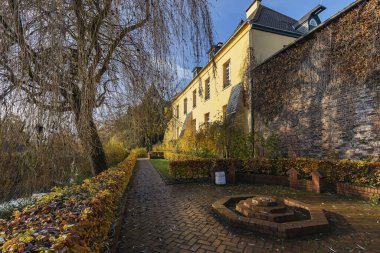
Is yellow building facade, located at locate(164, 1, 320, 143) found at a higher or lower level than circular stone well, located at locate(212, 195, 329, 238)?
higher

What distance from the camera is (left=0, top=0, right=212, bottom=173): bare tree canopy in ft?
6.42

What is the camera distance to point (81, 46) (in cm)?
229

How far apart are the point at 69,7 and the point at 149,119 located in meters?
1.90

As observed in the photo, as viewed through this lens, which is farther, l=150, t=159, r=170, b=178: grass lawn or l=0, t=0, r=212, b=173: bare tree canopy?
l=150, t=159, r=170, b=178: grass lawn

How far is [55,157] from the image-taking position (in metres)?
2.44

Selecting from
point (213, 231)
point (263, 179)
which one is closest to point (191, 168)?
point (263, 179)

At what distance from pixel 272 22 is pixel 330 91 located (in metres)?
7.47

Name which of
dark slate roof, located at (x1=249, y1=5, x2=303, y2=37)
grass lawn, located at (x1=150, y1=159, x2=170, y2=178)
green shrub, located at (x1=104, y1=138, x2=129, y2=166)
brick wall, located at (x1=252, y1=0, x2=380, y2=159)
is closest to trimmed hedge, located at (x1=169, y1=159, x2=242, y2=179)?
grass lawn, located at (x1=150, y1=159, x2=170, y2=178)

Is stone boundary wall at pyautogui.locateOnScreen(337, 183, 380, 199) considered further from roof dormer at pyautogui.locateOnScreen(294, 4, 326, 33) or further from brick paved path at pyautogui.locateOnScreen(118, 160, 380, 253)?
roof dormer at pyautogui.locateOnScreen(294, 4, 326, 33)

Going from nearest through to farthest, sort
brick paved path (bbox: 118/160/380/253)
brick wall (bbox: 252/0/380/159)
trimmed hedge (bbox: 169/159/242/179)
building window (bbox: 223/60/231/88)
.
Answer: brick paved path (bbox: 118/160/380/253), brick wall (bbox: 252/0/380/159), trimmed hedge (bbox: 169/159/242/179), building window (bbox: 223/60/231/88)

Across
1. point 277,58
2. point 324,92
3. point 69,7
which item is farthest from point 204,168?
point 69,7

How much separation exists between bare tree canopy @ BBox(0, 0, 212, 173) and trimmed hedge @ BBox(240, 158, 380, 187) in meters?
5.85

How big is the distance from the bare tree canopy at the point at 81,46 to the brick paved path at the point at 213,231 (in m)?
2.26

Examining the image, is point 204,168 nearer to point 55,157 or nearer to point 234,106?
point 234,106
